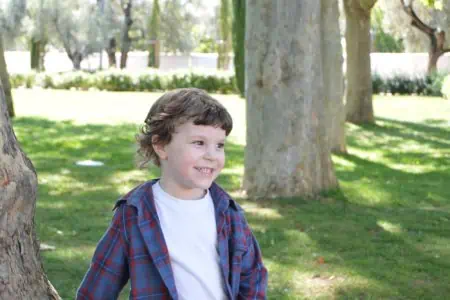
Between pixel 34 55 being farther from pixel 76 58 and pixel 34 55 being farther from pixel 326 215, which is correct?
pixel 326 215

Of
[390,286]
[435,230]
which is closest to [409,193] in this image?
[435,230]

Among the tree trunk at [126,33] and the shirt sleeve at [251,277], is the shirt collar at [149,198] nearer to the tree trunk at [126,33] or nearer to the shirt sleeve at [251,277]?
the shirt sleeve at [251,277]

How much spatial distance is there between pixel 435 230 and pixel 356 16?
11.0 metres

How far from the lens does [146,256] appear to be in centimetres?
305

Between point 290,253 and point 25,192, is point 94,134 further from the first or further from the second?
point 25,192

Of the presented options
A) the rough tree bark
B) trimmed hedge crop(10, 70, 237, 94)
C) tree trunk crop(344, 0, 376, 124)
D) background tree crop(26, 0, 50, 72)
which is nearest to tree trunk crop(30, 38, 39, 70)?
background tree crop(26, 0, 50, 72)

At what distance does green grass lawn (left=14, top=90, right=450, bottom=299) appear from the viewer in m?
6.22

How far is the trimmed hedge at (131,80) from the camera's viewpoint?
3291 centimetres

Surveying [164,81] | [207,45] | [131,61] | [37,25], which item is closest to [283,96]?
[164,81]

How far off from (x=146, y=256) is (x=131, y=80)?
32.1 metres

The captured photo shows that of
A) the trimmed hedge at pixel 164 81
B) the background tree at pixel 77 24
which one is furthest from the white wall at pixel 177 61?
the trimmed hedge at pixel 164 81

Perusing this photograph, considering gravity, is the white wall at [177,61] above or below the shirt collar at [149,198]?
above

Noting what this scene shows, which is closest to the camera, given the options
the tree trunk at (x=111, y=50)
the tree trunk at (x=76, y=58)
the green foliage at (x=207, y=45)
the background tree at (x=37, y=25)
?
the background tree at (x=37, y=25)

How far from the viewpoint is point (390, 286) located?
6.07 m
